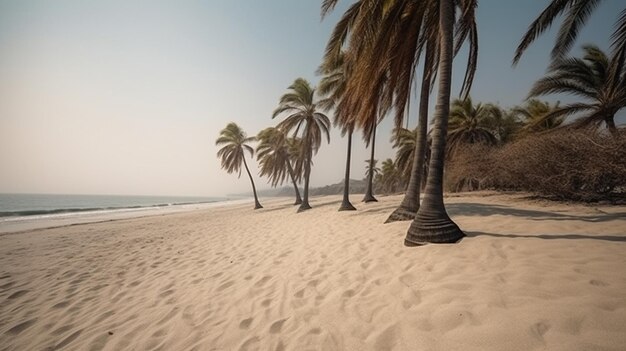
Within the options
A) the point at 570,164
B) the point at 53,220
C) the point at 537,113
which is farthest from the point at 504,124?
the point at 53,220

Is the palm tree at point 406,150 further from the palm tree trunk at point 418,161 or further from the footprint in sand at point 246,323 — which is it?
the footprint in sand at point 246,323

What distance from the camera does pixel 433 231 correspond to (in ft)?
14.4

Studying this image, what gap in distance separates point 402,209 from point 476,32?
537cm

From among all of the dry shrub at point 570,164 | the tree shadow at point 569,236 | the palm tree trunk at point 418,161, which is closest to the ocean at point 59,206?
the palm tree trunk at point 418,161

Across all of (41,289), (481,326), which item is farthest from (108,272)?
(481,326)

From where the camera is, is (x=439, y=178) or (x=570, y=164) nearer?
(x=439, y=178)

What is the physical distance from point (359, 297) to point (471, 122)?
2356 cm

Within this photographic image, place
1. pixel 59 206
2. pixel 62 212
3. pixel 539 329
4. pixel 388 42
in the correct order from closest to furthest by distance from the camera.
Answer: pixel 539 329, pixel 388 42, pixel 62 212, pixel 59 206

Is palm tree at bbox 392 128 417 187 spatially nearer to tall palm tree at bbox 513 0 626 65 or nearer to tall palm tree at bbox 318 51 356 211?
tall palm tree at bbox 318 51 356 211

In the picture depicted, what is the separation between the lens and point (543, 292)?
2385 millimetres

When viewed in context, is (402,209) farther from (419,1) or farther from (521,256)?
(419,1)

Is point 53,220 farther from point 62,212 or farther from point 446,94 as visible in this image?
point 446,94

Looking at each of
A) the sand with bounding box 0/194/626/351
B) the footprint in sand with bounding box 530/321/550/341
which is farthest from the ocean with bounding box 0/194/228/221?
the footprint in sand with bounding box 530/321/550/341

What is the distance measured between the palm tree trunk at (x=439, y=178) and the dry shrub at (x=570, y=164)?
673 cm
